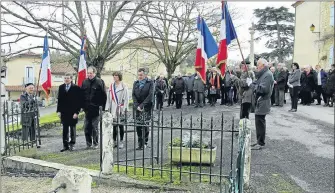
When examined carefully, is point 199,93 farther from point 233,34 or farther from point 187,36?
point 233,34

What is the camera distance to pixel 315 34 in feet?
83.2

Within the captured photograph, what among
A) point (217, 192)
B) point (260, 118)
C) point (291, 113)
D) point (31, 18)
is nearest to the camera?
point (217, 192)

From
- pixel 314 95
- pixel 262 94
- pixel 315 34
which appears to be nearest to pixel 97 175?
pixel 262 94

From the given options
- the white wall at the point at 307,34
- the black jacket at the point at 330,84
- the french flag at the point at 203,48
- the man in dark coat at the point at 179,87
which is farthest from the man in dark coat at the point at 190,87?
the white wall at the point at 307,34

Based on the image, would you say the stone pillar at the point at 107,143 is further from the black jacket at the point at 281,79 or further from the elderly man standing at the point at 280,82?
the black jacket at the point at 281,79

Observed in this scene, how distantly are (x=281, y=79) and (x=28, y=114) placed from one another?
9064 millimetres

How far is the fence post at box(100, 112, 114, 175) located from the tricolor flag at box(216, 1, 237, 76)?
229 cm

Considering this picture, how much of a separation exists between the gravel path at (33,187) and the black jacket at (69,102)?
1851 millimetres

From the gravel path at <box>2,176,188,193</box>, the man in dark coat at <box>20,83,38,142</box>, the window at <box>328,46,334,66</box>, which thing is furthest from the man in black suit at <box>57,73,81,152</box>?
the window at <box>328,46,334,66</box>

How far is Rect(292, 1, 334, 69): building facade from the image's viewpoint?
74.9 ft

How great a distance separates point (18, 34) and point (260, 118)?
8.32 m

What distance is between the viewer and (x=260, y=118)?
6938 mm

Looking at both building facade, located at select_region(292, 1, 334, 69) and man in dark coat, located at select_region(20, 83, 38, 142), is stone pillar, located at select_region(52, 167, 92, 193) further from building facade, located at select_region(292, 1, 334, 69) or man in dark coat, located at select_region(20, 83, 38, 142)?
building facade, located at select_region(292, 1, 334, 69)

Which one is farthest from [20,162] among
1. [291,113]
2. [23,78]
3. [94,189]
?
[23,78]
